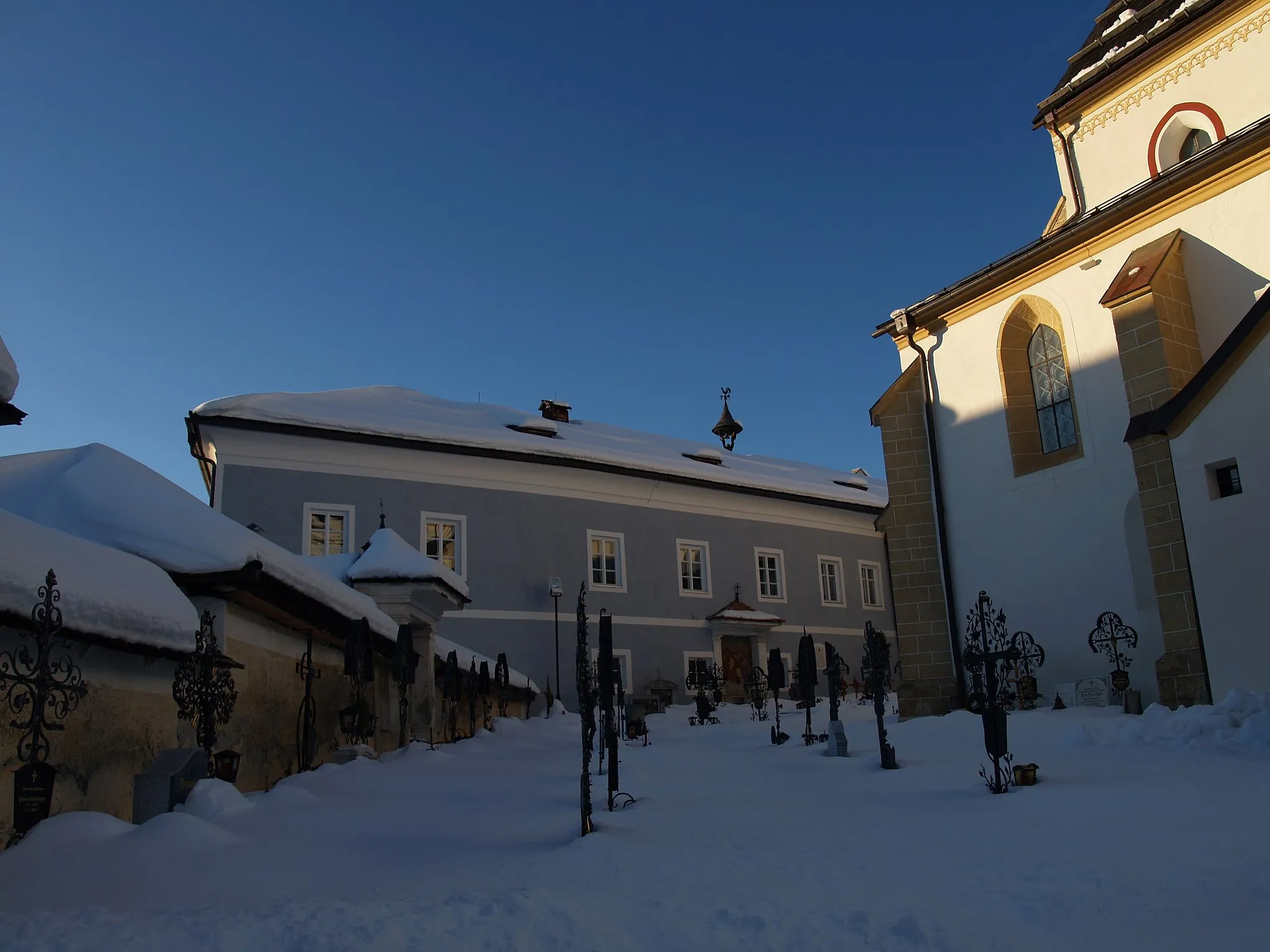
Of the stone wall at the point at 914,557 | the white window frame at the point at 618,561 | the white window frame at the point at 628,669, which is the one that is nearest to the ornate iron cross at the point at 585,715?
the stone wall at the point at 914,557

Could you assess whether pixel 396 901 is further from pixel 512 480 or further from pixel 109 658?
pixel 512 480

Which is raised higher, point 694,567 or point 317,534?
point 317,534

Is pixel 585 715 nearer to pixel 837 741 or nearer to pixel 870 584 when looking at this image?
pixel 837 741

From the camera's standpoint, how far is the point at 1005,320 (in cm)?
1905

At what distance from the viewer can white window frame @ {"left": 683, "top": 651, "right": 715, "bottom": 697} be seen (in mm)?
30203

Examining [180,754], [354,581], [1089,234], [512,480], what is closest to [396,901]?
[180,754]

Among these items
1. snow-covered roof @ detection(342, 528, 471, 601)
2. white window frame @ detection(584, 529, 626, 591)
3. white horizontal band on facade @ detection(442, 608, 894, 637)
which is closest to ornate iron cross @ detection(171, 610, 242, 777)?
snow-covered roof @ detection(342, 528, 471, 601)

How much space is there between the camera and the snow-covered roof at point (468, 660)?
16672mm

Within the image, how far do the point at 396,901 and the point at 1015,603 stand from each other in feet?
50.2

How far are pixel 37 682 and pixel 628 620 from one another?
25142mm

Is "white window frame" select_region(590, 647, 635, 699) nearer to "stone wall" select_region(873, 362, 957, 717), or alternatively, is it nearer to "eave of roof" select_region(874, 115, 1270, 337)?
"stone wall" select_region(873, 362, 957, 717)

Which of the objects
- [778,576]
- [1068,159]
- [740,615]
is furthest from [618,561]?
[1068,159]

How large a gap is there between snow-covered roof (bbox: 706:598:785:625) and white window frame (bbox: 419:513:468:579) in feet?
26.4

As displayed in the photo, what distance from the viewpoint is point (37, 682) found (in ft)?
17.3
